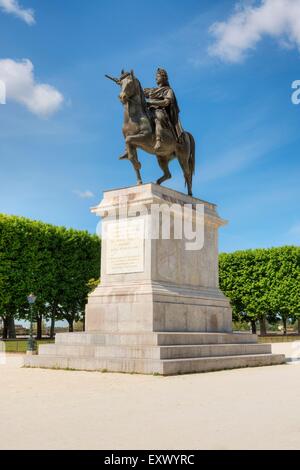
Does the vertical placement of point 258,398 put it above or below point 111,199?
below

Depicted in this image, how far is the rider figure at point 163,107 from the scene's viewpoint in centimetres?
1814

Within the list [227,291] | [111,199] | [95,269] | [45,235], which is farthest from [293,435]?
[227,291]

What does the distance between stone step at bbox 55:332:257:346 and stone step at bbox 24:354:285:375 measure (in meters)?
0.88

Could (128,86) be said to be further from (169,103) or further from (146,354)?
(146,354)

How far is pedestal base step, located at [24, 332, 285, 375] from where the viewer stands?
13836mm

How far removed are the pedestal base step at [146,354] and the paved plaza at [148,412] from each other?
0.75 meters

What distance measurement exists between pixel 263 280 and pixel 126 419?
47.3 meters

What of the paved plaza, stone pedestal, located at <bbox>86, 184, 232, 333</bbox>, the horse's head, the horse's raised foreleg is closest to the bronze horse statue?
the horse's head

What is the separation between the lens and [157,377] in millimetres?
12992

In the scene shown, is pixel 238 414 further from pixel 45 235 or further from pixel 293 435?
pixel 45 235

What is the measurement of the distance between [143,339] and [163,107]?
8.07m

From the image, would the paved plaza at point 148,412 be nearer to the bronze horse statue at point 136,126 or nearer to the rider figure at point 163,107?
the bronze horse statue at point 136,126

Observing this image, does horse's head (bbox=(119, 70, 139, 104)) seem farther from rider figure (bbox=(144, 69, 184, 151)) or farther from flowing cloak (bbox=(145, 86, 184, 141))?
flowing cloak (bbox=(145, 86, 184, 141))

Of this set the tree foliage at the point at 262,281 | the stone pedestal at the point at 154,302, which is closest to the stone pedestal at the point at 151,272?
the stone pedestal at the point at 154,302
